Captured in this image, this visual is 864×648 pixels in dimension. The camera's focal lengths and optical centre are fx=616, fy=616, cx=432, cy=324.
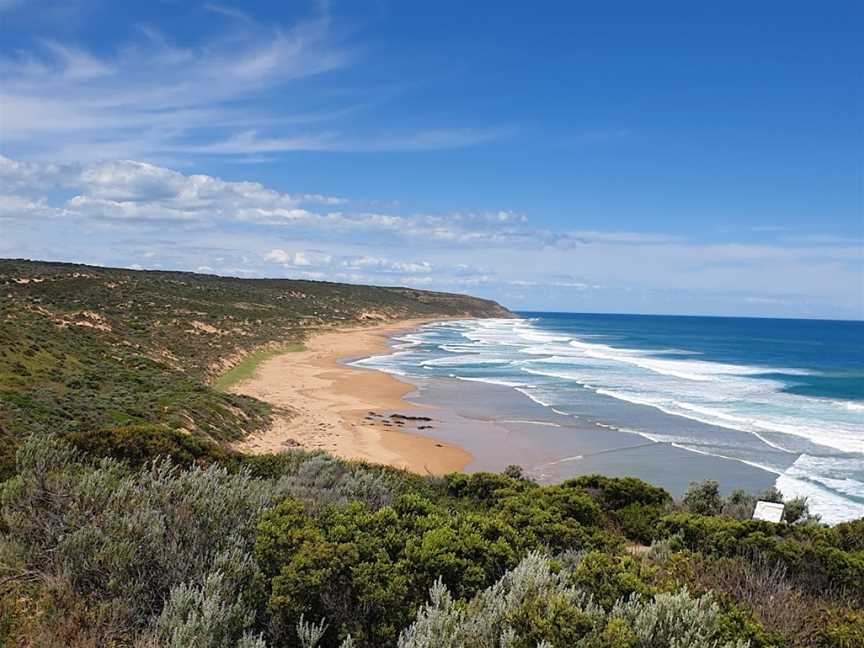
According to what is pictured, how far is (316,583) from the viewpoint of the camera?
4391 millimetres

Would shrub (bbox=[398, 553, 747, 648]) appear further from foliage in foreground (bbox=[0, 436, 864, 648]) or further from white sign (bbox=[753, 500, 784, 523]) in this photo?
white sign (bbox=[753, 500, 784, 523])

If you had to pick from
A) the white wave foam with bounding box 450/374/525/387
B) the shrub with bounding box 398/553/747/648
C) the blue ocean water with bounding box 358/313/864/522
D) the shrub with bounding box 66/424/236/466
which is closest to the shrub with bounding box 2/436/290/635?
the shrub with bounding box 398/553/747/648

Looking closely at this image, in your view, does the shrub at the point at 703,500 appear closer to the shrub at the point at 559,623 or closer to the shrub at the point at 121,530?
the shrub at the point at 559,623

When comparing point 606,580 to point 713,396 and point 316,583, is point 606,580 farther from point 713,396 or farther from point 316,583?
point 713,396

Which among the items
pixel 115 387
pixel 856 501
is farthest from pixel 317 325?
pixel 856 501

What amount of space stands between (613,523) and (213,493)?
25.4 ft

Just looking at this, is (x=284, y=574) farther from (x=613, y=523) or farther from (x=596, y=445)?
(x=596, y=445)

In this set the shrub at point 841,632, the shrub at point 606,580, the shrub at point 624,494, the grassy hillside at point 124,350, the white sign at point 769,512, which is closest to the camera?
the shrub at point 606,580

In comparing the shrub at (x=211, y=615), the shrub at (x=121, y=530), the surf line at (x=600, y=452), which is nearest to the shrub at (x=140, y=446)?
the shrub at (x=121, y=530)

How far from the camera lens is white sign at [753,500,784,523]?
10500 millimetres

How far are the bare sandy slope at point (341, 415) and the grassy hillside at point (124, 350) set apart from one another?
5.40 ft

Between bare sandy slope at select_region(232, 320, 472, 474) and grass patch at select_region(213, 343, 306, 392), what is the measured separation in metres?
0.62

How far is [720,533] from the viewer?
8367 millimetres

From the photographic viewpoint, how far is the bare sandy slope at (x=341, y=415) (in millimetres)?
20500
